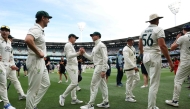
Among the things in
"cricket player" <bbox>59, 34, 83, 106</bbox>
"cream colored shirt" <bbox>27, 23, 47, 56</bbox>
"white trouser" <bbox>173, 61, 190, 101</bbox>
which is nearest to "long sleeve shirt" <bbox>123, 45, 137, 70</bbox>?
"white trouser" <bbox>173, 61, 190, 101</bbox>

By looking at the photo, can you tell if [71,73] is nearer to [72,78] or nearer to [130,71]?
[72,78]

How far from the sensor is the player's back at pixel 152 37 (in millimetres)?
3838

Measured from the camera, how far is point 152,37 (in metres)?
3.94

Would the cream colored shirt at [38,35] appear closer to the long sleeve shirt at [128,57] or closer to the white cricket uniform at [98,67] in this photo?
the white cricket uniform at [98,67]

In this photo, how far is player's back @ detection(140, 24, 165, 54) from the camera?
3.84 m

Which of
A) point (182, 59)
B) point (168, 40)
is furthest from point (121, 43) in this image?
point (182, 59)

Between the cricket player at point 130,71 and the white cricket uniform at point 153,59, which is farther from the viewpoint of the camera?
the cricket player at point 130,71

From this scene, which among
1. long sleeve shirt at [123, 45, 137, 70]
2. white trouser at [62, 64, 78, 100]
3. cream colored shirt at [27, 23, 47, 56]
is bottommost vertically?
white trouser at [62, 64, 78, 100]

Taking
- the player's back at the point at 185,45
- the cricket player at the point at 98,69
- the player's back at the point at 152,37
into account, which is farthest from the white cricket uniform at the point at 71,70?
the player's back at the point at 185,45

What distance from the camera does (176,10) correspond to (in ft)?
143

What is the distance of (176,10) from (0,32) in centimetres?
4767

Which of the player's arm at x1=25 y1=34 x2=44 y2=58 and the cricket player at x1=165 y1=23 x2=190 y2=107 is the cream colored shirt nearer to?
the player's arm at x1=25 y1=34 x2=44 y2=58

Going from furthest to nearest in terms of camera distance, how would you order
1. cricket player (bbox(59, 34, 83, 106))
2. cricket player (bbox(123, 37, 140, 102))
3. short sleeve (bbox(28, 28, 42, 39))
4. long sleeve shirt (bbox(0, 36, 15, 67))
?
cricket player (bbox(123, 37, 140, 102))
cricket player (bbox(59, 34, 83, 106))
long sleeve shirt (bbox(0, 36, 15, 67))
short sleeve (bbox(28, 28, 42, 39))

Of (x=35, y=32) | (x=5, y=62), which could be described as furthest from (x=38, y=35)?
(x=5, y=62)
